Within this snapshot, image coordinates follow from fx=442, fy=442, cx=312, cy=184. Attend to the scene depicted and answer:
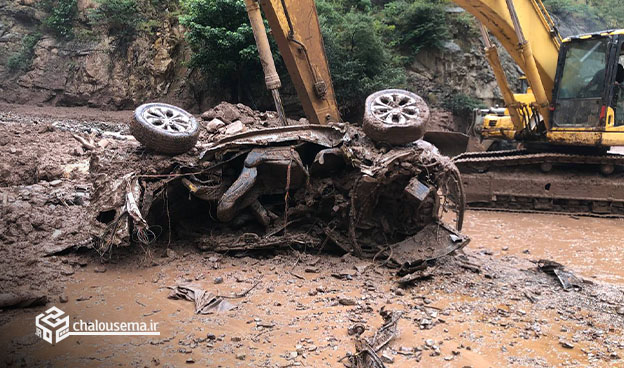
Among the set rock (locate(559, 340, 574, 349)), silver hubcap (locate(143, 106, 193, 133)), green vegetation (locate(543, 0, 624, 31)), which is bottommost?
rock (locate(559, 340, 574, 349))

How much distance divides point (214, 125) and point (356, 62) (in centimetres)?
842

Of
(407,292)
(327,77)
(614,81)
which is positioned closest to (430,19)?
(614,81)

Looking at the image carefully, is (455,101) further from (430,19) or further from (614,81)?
(614,81)

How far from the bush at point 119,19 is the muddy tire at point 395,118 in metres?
14.1

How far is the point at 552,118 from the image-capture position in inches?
343

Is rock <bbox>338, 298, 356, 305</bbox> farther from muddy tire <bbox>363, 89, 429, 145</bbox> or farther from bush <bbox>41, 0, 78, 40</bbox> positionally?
bush <bbox>41, 0, 78, 40</bbox>

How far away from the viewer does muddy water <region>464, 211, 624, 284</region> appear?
5.85 metres

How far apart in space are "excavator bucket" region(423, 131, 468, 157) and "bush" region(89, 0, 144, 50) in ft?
38.0

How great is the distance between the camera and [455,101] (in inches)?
631

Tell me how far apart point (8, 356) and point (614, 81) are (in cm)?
953

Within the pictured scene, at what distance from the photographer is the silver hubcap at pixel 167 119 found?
532 centimetres

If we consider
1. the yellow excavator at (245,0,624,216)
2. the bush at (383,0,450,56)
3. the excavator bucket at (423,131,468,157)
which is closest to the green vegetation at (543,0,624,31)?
the bush at (383,0,450,56)

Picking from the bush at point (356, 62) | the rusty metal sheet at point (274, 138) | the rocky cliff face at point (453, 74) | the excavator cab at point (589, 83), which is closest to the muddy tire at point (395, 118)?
the rusty metal sheet at point (274, 138)

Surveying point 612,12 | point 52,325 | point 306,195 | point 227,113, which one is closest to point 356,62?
point 227,113
